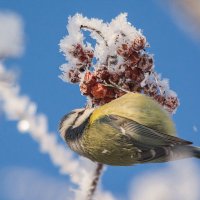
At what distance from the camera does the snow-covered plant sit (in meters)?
1.38

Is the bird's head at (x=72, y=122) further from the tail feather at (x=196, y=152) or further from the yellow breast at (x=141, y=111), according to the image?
the tail feather at (x=196, y=152)

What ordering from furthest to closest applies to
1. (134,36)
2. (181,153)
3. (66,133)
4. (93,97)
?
(66,133) → (93,97) → (134,36) → (181,153)

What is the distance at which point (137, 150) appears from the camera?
1.46 meters

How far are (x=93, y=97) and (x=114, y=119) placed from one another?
19cm

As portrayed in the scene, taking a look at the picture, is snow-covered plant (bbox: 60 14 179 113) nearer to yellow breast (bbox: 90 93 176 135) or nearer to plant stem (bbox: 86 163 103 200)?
yellow breast (bbox: 90 93 176 135)

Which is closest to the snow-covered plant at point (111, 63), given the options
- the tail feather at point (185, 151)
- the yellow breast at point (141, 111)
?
the yellow breast at point (141, 111)

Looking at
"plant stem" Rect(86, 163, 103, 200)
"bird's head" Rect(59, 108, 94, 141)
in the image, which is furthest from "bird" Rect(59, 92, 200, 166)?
"plant stem" Rect(86, 163, 103, 200)

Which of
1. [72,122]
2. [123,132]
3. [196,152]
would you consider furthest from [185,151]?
[72,122]

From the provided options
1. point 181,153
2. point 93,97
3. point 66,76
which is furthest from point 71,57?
point 181,153

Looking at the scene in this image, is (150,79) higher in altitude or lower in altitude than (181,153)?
higher

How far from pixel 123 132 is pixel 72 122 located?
24cm

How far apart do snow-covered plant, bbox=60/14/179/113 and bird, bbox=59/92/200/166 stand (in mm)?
52

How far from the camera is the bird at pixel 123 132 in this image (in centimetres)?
138

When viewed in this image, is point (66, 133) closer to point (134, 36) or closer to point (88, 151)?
point (88, 151)
